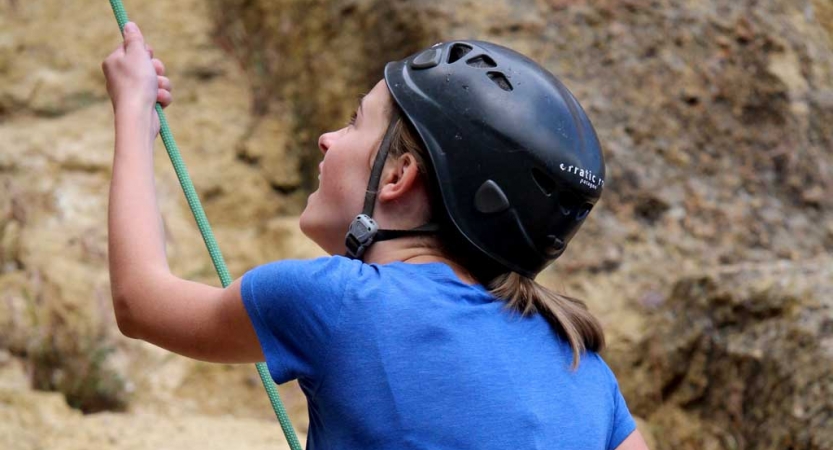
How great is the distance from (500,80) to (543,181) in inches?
8.3

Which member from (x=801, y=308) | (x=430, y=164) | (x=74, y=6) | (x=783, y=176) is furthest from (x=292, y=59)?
(x=430, y=164)

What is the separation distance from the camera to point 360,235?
6.68 ft

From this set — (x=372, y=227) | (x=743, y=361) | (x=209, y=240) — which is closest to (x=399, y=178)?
(x=372, y=227)

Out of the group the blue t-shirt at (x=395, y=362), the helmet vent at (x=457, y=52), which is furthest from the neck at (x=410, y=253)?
the helmet vent at (x=457, y=52)

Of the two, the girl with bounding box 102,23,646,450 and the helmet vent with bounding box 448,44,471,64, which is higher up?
the helmet vent with bounding box 448,44,471,64

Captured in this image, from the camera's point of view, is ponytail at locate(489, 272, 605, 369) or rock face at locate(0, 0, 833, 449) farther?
rock face at locate(0, 0, 833, 449)

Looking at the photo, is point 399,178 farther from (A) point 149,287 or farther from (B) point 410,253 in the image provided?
(A) point 149,287

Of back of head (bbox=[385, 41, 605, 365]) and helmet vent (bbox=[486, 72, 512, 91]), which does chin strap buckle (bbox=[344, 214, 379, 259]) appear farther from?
helmet vent (bbox=[486, 72, 512, 91])

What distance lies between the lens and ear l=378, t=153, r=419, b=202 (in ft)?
6.68

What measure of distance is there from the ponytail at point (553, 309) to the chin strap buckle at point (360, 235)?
25 cm

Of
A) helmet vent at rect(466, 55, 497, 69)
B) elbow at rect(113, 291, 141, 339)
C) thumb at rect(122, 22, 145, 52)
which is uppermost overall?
thumb at rect(122, 22, 145, 52)

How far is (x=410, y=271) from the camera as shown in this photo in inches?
76.5

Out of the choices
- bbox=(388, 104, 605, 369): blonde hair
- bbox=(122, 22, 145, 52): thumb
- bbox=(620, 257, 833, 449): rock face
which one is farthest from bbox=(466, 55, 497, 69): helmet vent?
bbox=(620, 257, 833, 449): rock face

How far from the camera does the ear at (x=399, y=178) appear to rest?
204 cm
